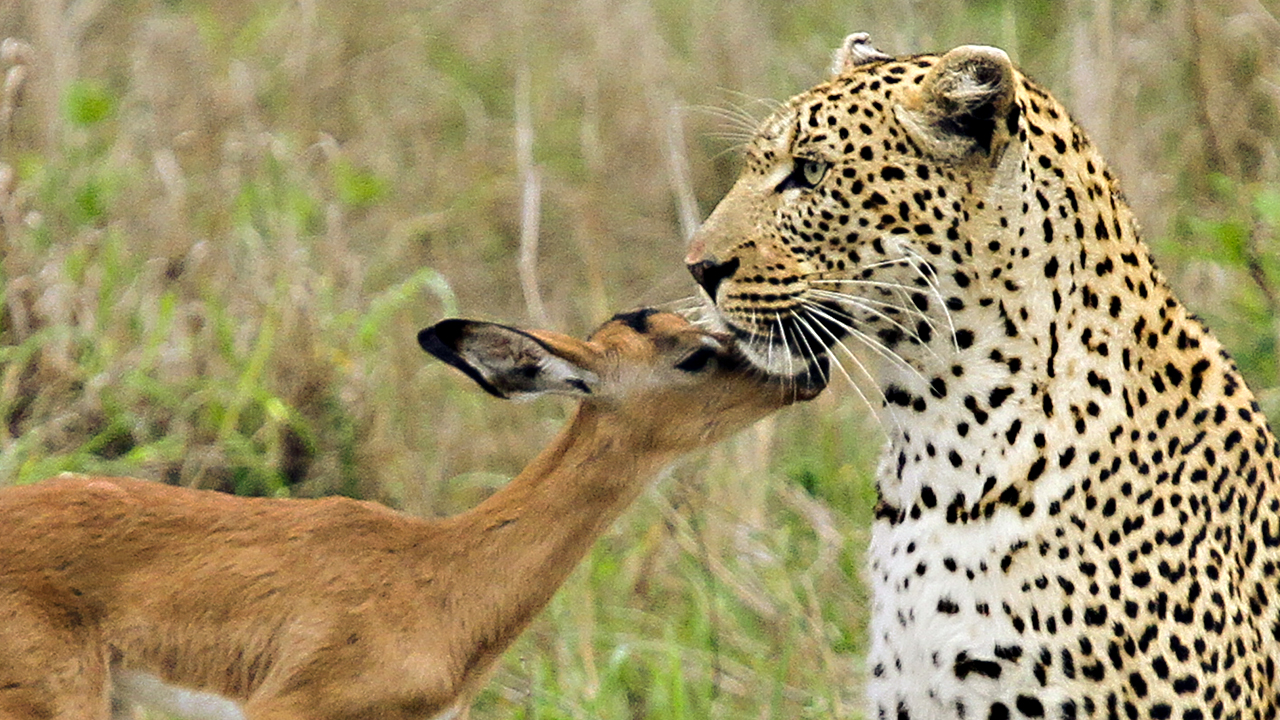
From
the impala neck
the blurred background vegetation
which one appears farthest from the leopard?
the blurred background vegetation

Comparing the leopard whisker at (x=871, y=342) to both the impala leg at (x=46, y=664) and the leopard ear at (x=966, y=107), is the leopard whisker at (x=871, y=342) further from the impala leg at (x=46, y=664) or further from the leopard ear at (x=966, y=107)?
the impala leg at (x=46, y=664)

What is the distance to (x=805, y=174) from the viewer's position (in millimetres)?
4562

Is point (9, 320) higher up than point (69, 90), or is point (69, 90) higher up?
point (69, 90)

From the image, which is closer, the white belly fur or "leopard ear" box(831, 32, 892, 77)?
"leopard ear" box(831, 32, 892, 77)

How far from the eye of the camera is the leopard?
14.1 ft

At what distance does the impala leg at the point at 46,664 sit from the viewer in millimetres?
4977

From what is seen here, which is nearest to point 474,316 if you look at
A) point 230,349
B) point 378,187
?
point 378,187

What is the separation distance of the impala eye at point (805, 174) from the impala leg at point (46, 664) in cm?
223

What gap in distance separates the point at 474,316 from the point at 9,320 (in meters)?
2.39

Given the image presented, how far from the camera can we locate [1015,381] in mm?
4379

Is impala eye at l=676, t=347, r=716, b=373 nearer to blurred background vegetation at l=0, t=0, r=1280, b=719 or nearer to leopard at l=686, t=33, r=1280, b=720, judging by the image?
blurred background vegetation at l=0, t=0, r=1280, b=719

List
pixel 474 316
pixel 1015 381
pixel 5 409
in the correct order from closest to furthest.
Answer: pixel 1015 381, pixel 5 409, pixel 474 316

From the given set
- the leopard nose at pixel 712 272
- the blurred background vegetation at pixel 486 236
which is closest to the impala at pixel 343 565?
the blurred background vegetation at pixel 486 236

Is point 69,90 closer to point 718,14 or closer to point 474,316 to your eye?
point 474,316
